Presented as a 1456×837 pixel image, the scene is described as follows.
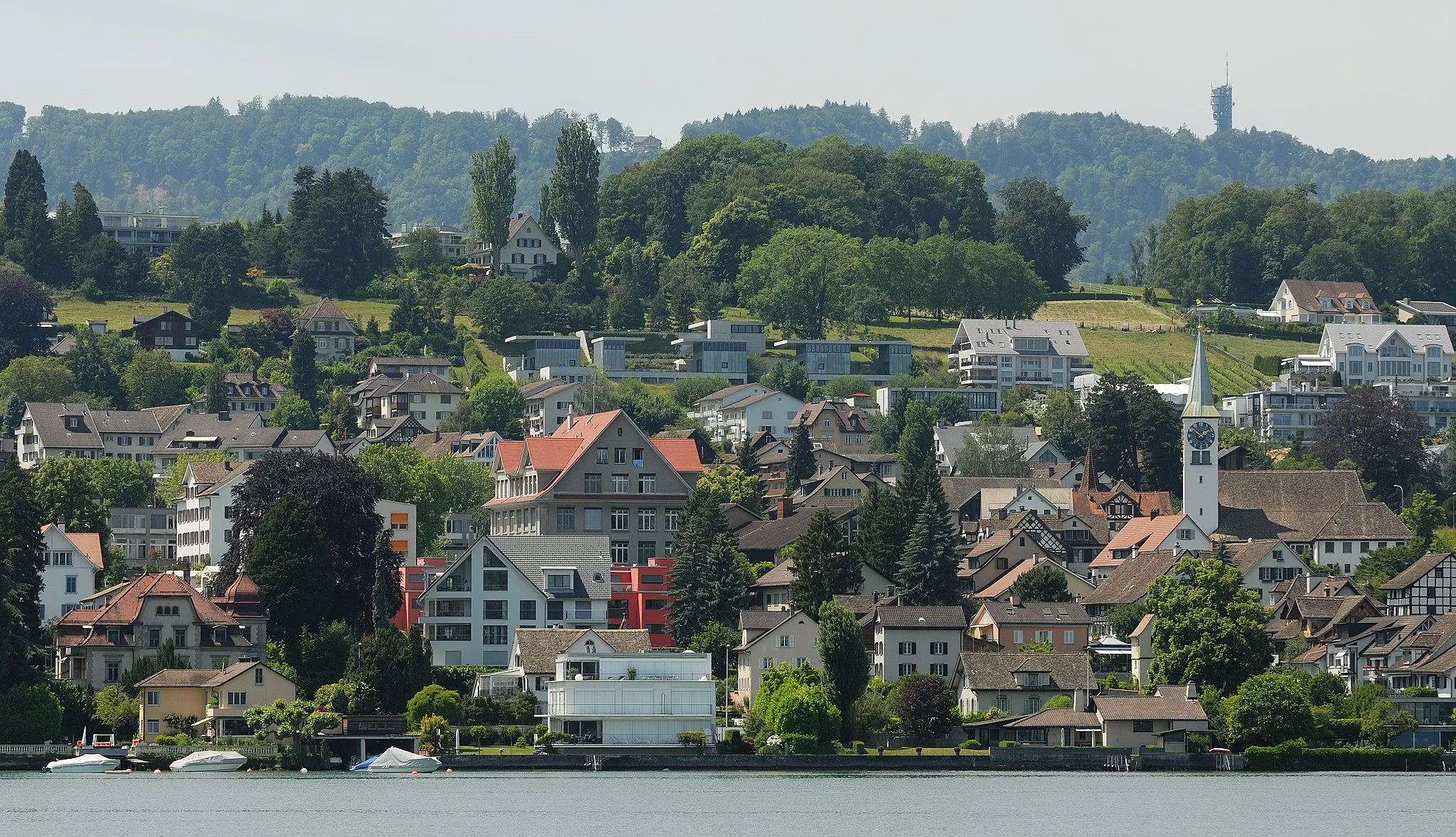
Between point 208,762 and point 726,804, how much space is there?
Answer: 1893 cm

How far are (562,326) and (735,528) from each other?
58.8 meters

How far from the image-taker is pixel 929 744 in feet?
285

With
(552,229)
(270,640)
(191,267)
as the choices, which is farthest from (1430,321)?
(270,640)

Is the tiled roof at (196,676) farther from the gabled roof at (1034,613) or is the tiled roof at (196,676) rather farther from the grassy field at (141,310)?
the grassy field at (141,310)

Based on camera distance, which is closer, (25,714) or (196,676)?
(25,714)

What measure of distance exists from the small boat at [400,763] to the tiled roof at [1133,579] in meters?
32.5

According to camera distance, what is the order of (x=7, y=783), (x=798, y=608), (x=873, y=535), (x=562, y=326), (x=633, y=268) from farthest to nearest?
(x=633, y=268)
(x=562, y=326)
(x=873, y=535)
(x=798, y=608)
(x=7, y=783)

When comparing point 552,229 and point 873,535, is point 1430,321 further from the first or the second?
point 873,535

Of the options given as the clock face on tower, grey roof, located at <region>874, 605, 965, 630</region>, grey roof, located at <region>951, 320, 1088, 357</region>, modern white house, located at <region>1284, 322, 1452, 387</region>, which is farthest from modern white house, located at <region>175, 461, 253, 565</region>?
modern white house, located at <region>1284, 322, 1452, 387</region>

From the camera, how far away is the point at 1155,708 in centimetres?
8606

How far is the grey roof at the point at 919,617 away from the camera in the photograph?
93938 mm

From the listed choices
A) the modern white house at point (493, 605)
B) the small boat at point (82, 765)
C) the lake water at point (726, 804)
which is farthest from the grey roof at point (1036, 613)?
the small boat at point (82, 765)

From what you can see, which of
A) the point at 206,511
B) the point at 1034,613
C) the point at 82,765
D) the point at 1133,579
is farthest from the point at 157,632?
the point at 1133,579

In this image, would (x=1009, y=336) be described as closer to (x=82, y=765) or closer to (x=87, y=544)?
(x=87, y=544)
